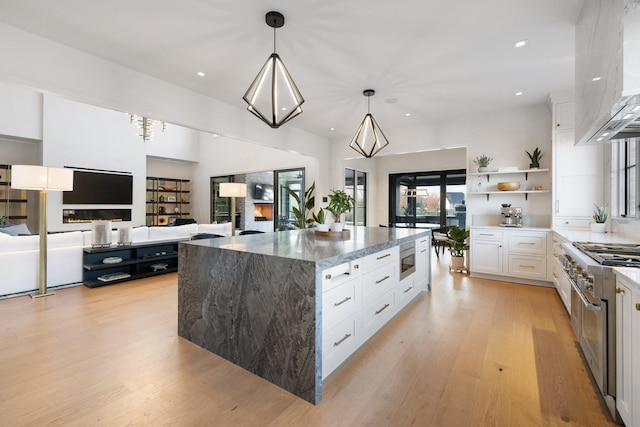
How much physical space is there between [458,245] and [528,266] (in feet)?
3.44

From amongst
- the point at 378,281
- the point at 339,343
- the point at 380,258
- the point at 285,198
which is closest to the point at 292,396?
the point at 339,343

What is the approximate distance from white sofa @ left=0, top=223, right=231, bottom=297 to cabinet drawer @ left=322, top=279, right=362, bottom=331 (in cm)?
398

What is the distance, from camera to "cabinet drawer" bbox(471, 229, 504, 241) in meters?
4.52

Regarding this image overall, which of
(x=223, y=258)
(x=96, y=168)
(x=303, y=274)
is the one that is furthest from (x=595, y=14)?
(x=96, y=168)

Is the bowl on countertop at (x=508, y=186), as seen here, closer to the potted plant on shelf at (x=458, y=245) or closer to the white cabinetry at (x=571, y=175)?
the white cabinetry at (x=571, y=175)

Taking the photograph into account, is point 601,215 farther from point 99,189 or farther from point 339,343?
point 99,189

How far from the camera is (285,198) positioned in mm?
7707

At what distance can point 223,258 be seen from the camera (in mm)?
2184

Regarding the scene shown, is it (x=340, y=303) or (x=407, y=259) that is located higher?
(x=407, y=259)

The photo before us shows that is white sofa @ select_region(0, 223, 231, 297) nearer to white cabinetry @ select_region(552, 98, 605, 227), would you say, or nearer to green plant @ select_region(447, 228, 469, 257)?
green plant @ select_region(447, 228, 469, 257)

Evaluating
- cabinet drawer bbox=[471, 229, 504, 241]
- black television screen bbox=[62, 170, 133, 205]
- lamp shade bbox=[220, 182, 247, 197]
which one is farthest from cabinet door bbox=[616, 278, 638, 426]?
black television screen bbox=[62, 170, 133, 205]

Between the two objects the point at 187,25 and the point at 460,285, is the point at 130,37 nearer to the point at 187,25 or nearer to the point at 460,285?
the point at 187,25

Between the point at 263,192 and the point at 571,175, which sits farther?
the point at 263,192

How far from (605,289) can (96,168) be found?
31.7 feet
